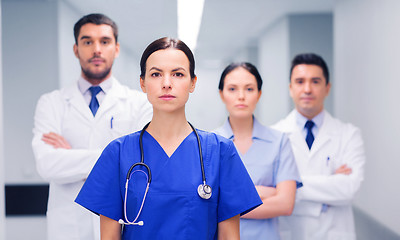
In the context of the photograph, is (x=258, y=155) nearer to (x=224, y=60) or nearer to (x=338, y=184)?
(x=338, y=184)

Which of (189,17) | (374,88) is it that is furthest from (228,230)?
(189,17)

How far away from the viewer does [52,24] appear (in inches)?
141

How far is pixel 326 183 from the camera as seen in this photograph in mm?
2094

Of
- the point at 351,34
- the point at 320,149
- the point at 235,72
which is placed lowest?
the point at 320,149

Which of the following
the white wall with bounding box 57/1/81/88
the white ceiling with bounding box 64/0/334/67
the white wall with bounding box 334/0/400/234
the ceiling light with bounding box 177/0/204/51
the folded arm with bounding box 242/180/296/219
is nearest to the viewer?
the folded arm with bounding box 242/180/296/219

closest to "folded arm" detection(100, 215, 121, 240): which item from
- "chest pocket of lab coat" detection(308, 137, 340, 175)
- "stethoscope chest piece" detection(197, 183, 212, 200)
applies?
"stethoscope chest piece" detection(197, 183, 212, 200)

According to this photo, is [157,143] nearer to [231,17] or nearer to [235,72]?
[235,72]

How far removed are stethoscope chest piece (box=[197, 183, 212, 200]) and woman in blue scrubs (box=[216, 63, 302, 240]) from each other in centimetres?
62

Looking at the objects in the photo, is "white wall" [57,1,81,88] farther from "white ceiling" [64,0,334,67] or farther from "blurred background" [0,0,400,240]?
"white ceiling" [64,0,334,67]

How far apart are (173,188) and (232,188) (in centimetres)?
17

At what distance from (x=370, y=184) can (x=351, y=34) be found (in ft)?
3.95

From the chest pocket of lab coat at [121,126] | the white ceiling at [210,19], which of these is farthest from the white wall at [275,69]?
A: the chest pocket of lab coat at [121,126]

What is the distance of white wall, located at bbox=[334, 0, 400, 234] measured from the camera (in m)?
2.66

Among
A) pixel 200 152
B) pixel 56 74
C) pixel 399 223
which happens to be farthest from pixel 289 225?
pixel 56 74
